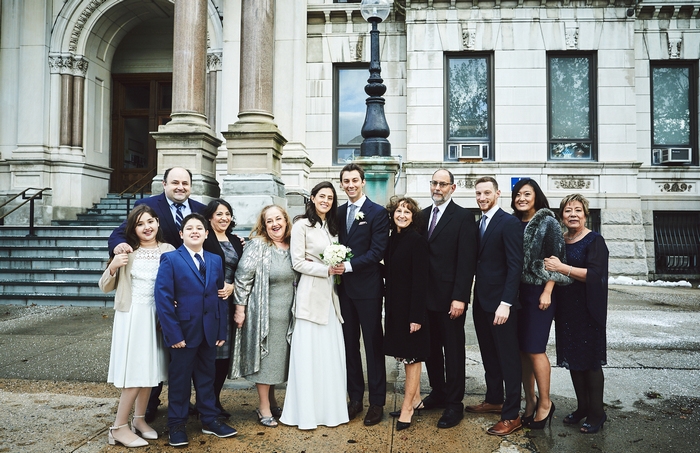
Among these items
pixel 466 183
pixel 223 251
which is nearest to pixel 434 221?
pixel 223 251

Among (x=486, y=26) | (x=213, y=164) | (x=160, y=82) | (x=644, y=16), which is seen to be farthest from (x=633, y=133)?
(x=160, y=82)

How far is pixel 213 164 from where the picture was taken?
11758mm

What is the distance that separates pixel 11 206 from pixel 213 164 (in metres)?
7.68

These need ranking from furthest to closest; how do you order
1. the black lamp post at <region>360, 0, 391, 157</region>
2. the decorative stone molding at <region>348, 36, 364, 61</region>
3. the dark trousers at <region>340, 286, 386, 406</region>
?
1. the decorative stone molding at <region>348, 36, 364, 61</region>
2. the black lamp post at <region>360, 0, 391, 157</region>
3. the dark trousers at <region>340, 286, 386, 406</region>

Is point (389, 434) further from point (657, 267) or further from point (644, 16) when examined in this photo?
point (644, 16)

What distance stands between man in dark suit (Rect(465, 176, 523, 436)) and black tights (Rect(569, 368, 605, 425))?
1.89 feet

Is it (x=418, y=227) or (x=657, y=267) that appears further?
(x=657, y=267)

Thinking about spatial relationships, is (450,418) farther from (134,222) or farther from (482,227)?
(134,222)

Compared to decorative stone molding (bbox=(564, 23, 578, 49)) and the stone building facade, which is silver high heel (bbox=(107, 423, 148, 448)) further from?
decorative stone molding (bbox=(564, 23, 578, 49))

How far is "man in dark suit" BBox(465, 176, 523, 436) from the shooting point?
173 inches

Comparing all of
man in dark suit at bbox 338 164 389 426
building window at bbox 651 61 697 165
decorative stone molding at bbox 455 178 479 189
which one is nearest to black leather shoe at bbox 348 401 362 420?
man in dark suit at bbox 338 164 389 426

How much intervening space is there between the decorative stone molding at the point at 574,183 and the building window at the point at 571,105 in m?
0.72

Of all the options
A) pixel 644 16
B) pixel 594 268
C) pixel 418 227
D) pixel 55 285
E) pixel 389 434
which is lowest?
pixel 389 434

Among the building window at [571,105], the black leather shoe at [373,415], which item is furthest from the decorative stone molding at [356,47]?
the black leather shoe at [373,415]
